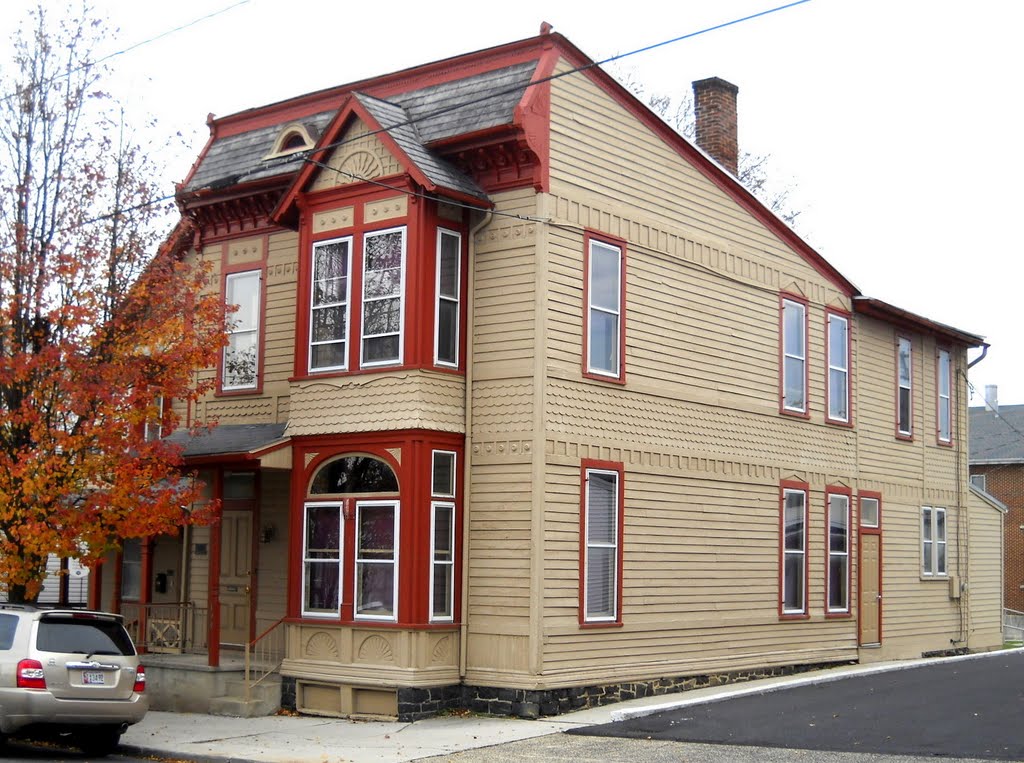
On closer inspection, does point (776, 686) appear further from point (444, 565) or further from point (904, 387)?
point (904, 387)

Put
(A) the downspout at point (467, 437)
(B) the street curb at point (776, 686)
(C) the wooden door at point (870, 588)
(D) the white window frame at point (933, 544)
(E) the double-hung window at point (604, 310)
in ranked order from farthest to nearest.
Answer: (D) the white window frame at point (933, 544) → (C) the wooden door at point (870, 588) → (E) the double-hung window at point (604, 310) → (A) the downspout at point (467, 437) → (B) the street curb at point (776, 686)

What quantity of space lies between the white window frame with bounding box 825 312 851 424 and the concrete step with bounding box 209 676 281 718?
1175 centimetres

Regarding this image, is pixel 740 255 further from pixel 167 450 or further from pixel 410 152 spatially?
pixel 167 450

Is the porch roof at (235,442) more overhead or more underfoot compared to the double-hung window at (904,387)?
more underfoot

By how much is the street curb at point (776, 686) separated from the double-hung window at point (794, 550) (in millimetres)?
1394

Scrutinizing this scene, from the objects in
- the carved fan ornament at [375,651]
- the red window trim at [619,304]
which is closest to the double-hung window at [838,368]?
the red window trim at [619,304]

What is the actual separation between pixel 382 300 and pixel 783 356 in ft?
27.6

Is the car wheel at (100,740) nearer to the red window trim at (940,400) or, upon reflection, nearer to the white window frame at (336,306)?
the white window frame at (336,306)

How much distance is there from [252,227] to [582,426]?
23.4ft

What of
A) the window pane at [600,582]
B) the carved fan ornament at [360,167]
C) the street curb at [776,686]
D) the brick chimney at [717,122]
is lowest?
the street curb at [776,686]

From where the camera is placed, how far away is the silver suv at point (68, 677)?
1410 centimetres

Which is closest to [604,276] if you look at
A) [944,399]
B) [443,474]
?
[443,474]

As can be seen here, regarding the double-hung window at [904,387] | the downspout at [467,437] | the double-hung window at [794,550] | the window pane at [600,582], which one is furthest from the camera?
the double-hung window at [904,387]

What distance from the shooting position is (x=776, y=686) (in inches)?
774
